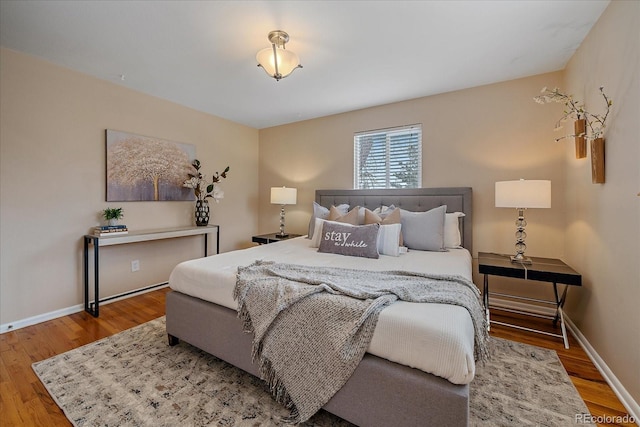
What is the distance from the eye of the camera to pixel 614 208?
172 cm

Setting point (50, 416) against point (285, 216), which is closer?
point (50, 416)

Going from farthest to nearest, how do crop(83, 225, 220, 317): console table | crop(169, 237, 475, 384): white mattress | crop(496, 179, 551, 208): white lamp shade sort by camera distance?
1. crop(83, 225, 220, 317): console table
2. crop(496, 179, 551, 208): white lamp shade
3. crop(169, 237, 475, 384): white mattress

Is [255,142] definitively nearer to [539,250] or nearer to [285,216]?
[285,216]

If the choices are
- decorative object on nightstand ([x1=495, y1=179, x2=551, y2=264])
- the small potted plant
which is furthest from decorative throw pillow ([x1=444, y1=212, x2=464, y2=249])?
the small potted plant

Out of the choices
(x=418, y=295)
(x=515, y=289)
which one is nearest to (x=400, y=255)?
(x=418, y=295)

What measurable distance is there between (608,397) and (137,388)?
2.80 m

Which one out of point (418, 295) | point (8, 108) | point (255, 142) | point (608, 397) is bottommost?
point (608, 397)

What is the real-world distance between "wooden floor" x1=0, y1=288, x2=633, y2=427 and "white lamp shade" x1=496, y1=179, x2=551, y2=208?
1136mm

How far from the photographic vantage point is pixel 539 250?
273cm

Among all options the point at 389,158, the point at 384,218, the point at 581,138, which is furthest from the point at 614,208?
the point at 389,158

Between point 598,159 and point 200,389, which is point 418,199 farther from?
point 200,389

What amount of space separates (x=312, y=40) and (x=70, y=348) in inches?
121

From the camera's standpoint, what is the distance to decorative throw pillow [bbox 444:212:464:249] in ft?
9.17

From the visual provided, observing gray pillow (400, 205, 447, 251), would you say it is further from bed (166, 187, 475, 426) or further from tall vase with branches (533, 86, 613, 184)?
tall vase with branches (533, 86, 613, 184)
